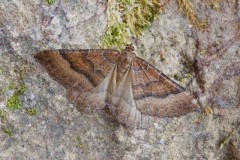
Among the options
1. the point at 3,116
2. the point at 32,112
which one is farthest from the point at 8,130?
the point at 32,112

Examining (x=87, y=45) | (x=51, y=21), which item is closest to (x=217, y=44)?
(x=87, y=45)

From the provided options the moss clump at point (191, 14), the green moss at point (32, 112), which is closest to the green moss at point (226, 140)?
the moss clump at point (191, 14)

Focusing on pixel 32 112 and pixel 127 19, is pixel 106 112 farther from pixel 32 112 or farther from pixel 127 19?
pixel 127 19

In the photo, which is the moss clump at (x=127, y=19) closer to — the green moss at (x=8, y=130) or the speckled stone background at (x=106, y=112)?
the speckled stone background at (x=106, y=112)

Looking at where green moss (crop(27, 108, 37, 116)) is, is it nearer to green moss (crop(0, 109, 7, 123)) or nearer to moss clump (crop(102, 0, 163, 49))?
green moss (crop(0, 109, 7, 123))

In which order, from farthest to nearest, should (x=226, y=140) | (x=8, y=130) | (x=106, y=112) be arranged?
(x=226, y=140) → (x=106, y=112) → (x=8, y=130)

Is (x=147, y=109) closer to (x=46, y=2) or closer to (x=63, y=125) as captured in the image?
(x=63, y=125)

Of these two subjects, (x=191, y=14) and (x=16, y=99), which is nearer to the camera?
(x=16, y=99)
